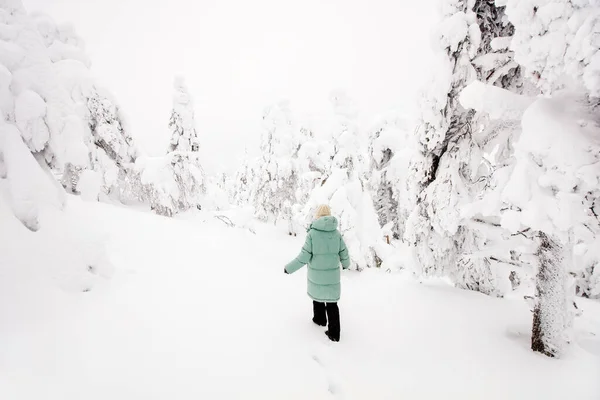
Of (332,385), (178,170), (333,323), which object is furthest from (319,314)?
(178,170)

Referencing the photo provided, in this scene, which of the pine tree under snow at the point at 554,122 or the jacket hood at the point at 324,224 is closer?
the pine tree under snow at the point at 554,122

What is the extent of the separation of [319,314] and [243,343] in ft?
4.37

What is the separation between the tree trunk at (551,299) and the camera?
4398 millimetres

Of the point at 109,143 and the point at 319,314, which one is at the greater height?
the point at 109,143

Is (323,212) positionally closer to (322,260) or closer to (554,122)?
(322,260)

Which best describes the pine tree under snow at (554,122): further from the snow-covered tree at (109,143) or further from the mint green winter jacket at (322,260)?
the snow-covered tree at (109,143)

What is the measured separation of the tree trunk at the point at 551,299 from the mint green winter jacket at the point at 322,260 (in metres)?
3.05

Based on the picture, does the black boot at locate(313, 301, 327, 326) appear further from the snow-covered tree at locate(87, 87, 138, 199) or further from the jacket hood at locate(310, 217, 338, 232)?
the snow-covered tree at locate(87, 87, 138, 199)

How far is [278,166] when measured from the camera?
21203 mm

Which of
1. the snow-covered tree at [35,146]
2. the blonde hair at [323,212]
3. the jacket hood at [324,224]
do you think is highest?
the snow-covered tree at [35,146]

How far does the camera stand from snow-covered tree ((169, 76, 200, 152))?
21266 millimetres

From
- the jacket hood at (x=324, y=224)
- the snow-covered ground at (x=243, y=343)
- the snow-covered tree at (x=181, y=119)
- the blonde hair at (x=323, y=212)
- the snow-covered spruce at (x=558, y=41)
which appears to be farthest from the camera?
the snow-covered tree at (x=181, y=119)

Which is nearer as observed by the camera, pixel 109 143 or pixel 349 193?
pixel 349 193

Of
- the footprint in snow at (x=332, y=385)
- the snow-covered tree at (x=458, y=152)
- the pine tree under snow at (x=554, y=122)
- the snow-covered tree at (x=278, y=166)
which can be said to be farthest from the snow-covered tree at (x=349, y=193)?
the snow-covered tree at (x=278, y=166)
